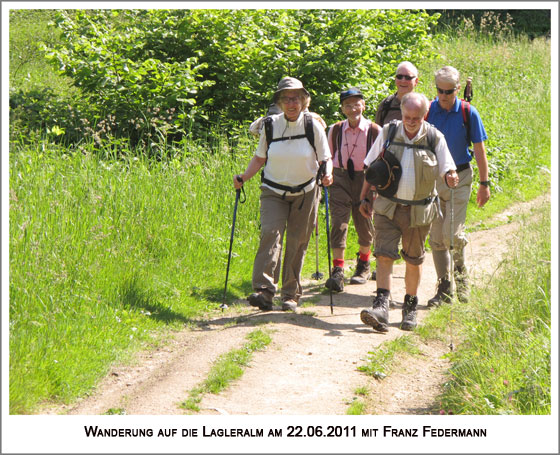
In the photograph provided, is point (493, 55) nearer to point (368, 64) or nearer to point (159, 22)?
point (368, 64)

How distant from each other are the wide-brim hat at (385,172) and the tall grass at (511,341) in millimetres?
1220

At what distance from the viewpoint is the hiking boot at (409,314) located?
24.2 feet

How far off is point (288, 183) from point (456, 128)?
1.81 m

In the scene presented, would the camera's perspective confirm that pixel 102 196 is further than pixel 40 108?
No

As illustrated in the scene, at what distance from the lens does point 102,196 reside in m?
8.30

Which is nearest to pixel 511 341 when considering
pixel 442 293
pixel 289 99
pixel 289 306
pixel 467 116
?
pixel 442 293

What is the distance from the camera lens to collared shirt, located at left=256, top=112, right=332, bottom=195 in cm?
744

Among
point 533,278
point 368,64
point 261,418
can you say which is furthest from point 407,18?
point 261,418

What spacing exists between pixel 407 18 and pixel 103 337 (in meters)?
10.4

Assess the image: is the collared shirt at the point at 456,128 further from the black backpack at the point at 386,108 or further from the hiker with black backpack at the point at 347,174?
the hiker with black backpack at the point at 347,174

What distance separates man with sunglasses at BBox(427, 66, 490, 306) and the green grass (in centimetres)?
204

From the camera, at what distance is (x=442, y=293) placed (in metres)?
8.12

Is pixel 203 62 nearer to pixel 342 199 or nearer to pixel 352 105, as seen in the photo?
pixel 352 105

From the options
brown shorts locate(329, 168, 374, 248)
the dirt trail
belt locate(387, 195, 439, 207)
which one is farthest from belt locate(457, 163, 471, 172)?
the dirt trail
